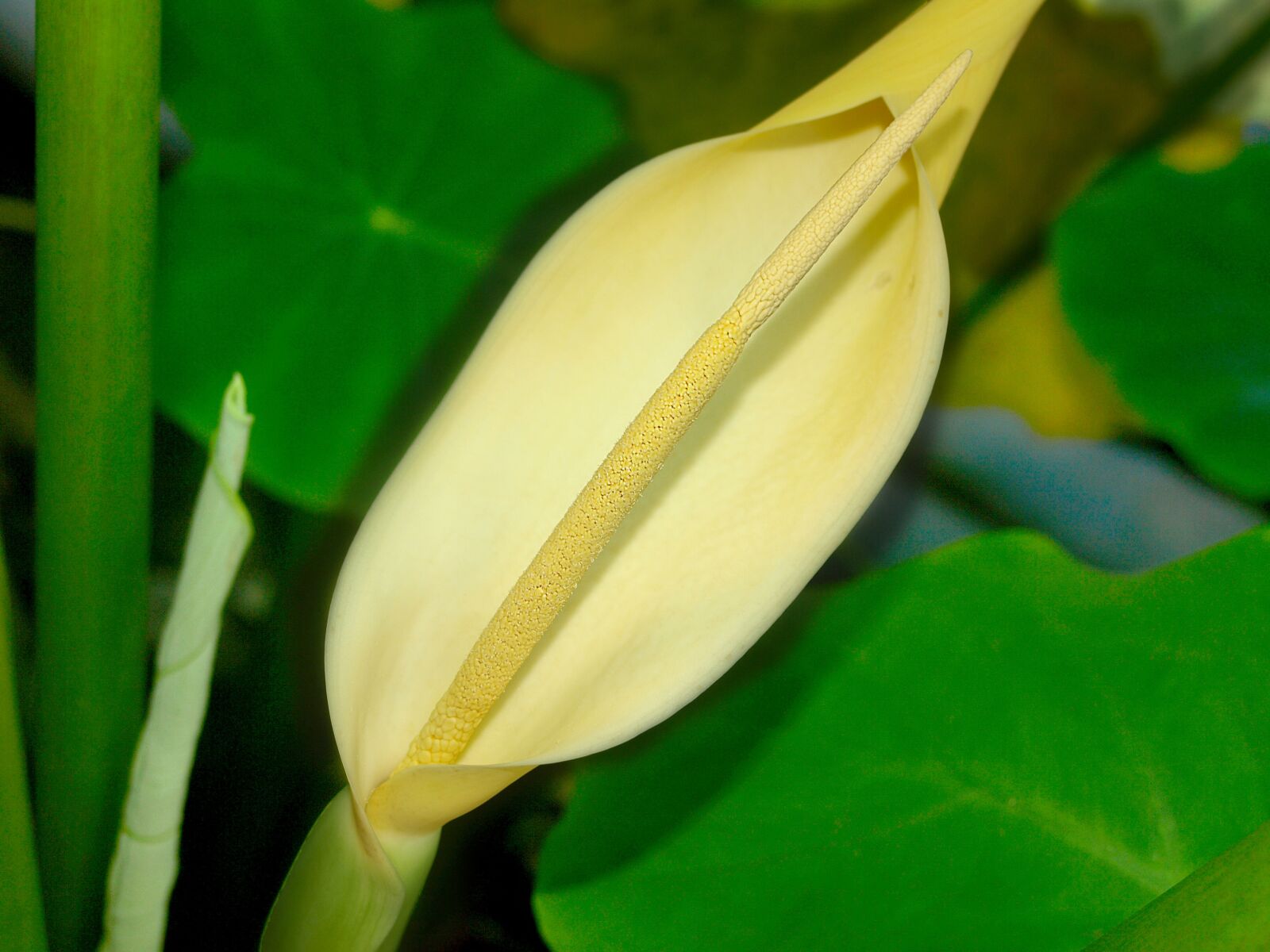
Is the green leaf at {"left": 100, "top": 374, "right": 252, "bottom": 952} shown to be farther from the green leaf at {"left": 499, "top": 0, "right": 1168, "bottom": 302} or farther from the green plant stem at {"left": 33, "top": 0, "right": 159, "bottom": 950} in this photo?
the green leaf at {"left": 499, "top": 0, "right": 1168, "bottom": 302}

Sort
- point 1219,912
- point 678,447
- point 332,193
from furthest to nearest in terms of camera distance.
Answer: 1. point 332,193
2. point 678,447
3. point 1219,912

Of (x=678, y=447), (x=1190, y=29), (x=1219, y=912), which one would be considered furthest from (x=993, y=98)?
(x=1219, y=912)

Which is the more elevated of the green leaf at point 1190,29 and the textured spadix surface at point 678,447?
the green leaf at point 1190,29

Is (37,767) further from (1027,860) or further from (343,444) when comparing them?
(1027,860)

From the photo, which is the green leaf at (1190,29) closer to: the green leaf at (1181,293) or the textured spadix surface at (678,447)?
the green leaf at (1181,293)

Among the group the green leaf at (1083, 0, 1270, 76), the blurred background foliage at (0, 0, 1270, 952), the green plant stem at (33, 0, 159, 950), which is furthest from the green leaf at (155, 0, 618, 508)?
the green leaf at (1083, 0, 1270, 76)

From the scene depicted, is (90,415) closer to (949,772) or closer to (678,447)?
(678,447)

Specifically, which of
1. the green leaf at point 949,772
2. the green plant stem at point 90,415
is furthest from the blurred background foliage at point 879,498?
the green plant stem at point 90,415

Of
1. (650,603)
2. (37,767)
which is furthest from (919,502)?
(37,767)
